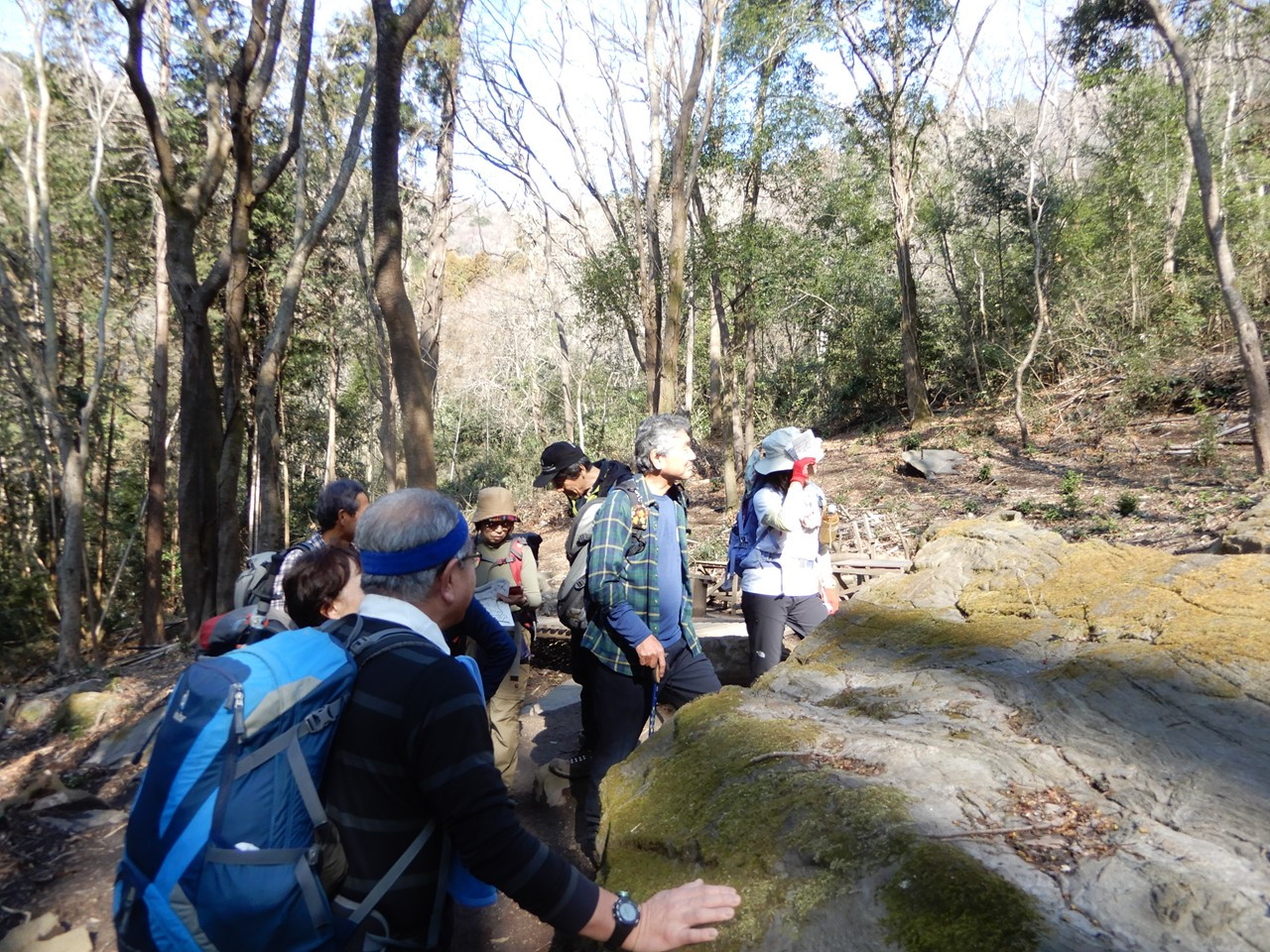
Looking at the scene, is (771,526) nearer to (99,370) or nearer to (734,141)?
(99,370)

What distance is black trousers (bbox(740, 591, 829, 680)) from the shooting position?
13.1ft

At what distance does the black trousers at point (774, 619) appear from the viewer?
3.99 metres

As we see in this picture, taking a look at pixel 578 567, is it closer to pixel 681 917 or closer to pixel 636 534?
pixel 636 534

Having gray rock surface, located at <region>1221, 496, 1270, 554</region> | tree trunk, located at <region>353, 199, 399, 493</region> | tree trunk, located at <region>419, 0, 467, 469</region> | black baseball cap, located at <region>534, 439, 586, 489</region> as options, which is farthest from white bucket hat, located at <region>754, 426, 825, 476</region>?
tree trunk, located at <region>353, 199, 399, 493</region>

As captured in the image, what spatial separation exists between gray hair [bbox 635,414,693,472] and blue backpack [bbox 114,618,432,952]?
2069 mm

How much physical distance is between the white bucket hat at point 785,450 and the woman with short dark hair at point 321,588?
2184mm

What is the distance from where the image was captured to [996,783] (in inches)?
65.5

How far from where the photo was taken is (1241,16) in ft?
53.7

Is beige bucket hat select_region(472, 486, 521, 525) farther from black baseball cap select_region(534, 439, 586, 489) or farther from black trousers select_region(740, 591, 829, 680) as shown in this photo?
black trousers select_region(740, 591, 829, 680)

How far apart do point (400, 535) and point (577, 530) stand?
1770 mm

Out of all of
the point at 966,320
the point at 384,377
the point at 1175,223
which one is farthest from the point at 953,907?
the point at 966,320

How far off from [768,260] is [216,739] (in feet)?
53.4

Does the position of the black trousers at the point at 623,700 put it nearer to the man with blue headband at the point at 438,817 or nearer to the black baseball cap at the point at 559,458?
the black baseball cap at the point at 559,458

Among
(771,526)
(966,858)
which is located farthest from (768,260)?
(966,858)
